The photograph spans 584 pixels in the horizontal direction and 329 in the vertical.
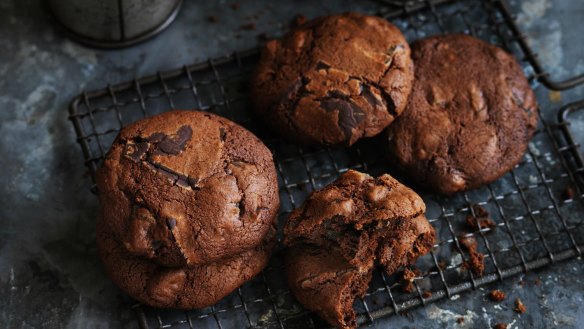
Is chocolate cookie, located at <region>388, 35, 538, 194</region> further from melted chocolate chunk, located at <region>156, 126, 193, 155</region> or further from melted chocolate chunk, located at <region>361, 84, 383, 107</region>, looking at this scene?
melted chocolate chunk, located at <region>156, 126, 193, 155</region>

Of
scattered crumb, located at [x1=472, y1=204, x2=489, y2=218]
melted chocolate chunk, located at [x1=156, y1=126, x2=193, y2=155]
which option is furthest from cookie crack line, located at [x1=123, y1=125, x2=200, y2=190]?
scattered crumb, located at [x1=472, y1=204, x2=489, y2=218]

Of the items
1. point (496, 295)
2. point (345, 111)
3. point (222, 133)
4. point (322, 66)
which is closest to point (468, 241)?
point (496, 295)

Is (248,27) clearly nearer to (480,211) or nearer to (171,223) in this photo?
(171,223)

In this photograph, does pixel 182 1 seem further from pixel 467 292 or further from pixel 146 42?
pixel 467 292

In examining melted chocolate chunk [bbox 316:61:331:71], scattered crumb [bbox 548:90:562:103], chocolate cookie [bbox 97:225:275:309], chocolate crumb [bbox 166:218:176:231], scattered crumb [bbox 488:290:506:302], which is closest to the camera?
chocolate crumb [bbox 166:218:176:231]

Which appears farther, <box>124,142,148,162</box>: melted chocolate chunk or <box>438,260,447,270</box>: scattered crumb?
<box>438,260,447,270</box>: scattered crumb

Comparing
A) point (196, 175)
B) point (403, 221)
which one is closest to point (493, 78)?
point (403, 221)
